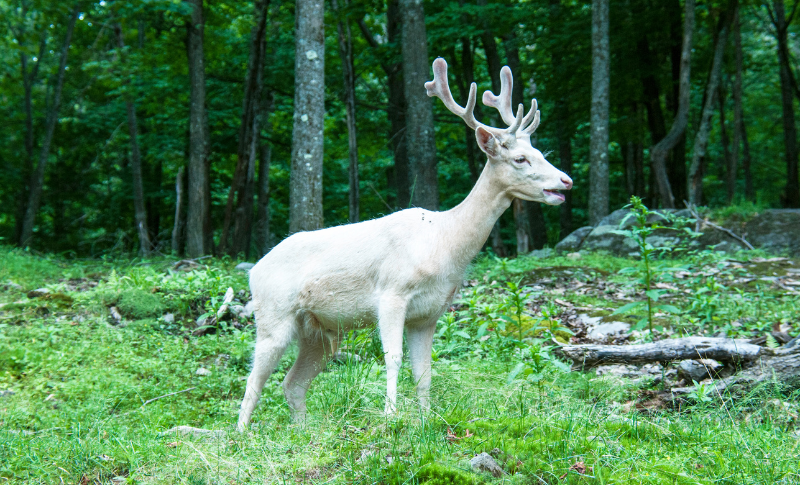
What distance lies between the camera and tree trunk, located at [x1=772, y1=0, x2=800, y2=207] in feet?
53.0

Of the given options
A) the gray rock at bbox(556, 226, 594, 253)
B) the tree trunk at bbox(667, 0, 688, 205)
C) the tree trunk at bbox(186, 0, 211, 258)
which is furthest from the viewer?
the tree trunk at bbox(667, 0, 688, 205)

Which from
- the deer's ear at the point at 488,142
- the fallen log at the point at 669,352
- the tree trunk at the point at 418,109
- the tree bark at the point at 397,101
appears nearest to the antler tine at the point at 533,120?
the deer's ear at the point at 488,142

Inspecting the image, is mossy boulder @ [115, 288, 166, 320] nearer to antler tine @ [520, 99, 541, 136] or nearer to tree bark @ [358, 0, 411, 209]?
antler tine @ [520, 99, 541, 136]

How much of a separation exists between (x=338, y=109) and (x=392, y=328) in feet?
55.6

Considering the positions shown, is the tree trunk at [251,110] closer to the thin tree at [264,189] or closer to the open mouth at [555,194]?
the thin tree at [264,189]

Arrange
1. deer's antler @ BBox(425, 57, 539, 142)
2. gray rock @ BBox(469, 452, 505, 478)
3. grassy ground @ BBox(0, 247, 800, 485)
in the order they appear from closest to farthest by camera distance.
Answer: gray rock @ BBox(469, 452, 505, 478) < grassy ground @ BBox(0, 247, 800, 485) < deer's antler @ BBox(425, 57, 539, 142)

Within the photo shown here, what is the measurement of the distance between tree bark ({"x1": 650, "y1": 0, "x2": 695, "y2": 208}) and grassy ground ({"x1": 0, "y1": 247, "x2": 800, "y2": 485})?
482cm

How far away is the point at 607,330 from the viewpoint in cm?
656

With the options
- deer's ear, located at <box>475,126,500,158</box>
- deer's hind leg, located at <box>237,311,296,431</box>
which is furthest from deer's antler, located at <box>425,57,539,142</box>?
deer's hind leg, located at <box>237,311,296,431</box>

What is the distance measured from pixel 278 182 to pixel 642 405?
852 inches

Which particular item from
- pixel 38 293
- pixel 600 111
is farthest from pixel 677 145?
pixel 38 293

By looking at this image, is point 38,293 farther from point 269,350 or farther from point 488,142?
point 488,142

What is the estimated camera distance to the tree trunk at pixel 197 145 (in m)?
13.0

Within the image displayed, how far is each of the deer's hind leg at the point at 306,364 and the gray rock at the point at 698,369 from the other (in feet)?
8.73
